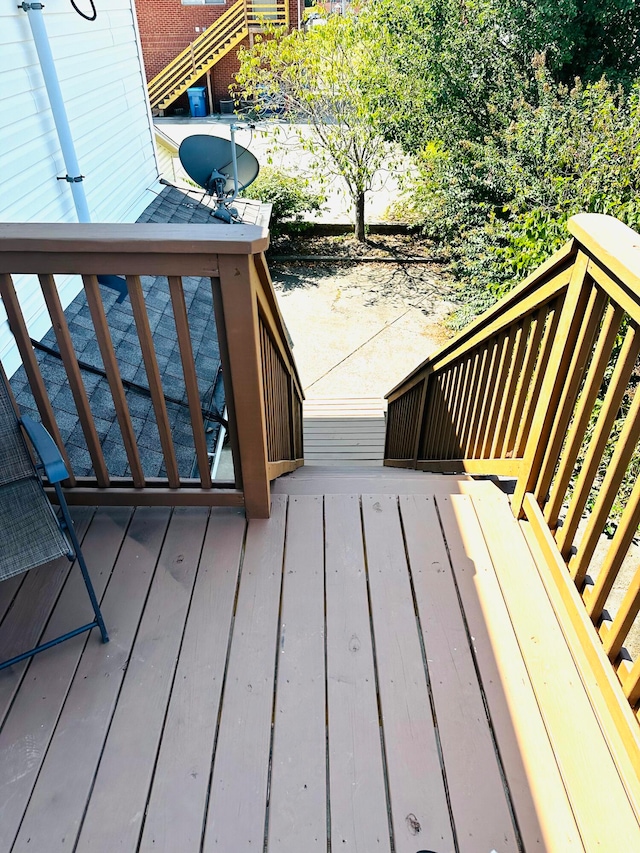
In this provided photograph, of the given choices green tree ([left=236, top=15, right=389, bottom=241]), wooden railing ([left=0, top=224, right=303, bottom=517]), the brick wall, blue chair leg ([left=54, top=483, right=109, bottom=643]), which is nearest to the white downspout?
wooden railing ([left=0, top=224, right=303, bottom=517])

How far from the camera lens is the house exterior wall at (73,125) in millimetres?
3900

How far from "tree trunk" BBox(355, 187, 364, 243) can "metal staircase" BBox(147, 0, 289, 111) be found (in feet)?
33.1

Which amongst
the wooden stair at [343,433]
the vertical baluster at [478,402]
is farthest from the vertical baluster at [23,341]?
the wooden stair at [343,433]

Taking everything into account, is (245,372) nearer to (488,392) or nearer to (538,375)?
A: (538,375)

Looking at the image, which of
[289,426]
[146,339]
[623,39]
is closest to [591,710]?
[146,339]

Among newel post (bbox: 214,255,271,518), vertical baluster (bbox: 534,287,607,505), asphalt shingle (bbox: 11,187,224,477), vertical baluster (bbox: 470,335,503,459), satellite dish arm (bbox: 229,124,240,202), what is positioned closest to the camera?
vertical baluster (bbox: 534,287,607,505)

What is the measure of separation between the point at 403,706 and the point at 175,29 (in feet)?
70.4

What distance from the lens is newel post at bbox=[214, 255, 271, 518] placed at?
5.48 ft

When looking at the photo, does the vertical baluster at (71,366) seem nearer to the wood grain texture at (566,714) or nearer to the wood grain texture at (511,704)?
the wood grain texture at (511,704)

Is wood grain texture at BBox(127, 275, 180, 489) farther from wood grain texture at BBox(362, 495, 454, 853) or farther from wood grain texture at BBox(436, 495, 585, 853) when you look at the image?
wood grain texture at BBox(436, 495, 585, 853)

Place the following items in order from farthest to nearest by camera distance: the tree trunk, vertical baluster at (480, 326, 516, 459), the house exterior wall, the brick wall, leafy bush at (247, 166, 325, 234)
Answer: the brick wall < leafy bush at (247, 166, 325, 234) < the tree trunk < the house exterior wall < vertical baluster at (480, 326, 516, 459)

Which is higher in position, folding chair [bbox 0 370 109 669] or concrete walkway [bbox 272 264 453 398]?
folding chair [bbox 0 370 109 669]

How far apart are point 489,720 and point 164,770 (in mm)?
846

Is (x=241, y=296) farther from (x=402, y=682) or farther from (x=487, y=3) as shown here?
(x=487, y=3)
